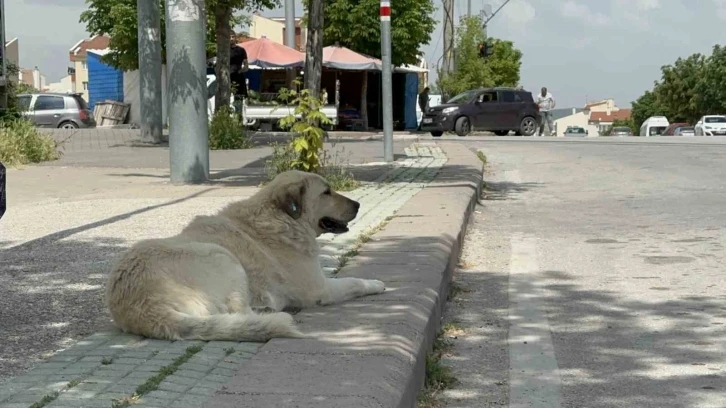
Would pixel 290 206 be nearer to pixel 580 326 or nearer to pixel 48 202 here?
Result: pixel 580 326

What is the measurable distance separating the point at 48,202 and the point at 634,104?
385ft

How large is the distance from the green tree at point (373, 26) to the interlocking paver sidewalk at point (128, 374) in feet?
117

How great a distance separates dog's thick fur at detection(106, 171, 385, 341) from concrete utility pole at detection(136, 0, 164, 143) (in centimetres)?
1891

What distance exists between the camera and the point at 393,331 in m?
4.94

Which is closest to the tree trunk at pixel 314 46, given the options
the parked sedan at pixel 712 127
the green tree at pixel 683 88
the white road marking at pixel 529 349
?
the white road marking at pixel 529 349

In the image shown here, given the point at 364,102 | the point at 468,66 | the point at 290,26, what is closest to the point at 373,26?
the point at 364,102

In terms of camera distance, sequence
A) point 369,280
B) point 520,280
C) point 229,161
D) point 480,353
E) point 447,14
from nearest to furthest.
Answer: point 480,353
point 369,280
point 520,280
point 229,161
point 447,14

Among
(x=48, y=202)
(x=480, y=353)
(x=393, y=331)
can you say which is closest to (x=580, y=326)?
(x=480, y=353)

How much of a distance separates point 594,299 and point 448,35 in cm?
4059

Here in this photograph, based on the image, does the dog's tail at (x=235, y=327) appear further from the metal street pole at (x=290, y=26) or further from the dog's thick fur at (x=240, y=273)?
the metal street pole at (x=290, y=26)

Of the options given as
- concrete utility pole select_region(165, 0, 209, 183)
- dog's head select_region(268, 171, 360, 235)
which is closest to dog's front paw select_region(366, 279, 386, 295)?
dog's head select_region(268, 171, 360, 235)

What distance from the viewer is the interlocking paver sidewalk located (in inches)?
152

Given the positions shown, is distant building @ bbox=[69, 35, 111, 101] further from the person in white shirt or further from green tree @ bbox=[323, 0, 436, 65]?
the person in white shirt

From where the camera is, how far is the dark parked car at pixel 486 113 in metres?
34.0
